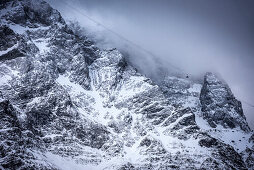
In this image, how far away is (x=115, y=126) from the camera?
186750mm

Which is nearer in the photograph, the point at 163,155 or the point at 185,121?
the point at 163,155

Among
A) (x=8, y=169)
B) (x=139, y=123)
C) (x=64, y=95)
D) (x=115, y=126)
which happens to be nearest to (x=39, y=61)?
(x=64, y=95)

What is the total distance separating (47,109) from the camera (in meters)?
163

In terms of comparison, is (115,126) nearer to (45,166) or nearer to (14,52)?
(45,166)

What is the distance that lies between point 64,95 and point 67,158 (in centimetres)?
5324

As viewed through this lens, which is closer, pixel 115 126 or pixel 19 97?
pixel 19 97

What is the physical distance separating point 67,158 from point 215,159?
91.6 metres

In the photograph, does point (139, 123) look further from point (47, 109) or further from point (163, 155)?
point (47, 109)

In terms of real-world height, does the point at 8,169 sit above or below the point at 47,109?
above

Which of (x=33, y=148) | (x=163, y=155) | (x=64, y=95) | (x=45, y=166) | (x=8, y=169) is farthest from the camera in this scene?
(x=64, y=95)

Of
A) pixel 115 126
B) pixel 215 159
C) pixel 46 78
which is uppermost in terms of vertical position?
pixel 215 159

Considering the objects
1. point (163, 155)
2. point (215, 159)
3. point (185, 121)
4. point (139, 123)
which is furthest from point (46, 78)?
point (215, 159)

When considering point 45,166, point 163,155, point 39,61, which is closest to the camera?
point 45,166

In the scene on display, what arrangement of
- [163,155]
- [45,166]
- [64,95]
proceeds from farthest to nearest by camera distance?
1. [64,95]
2. [163,155]
3. [45,166]
